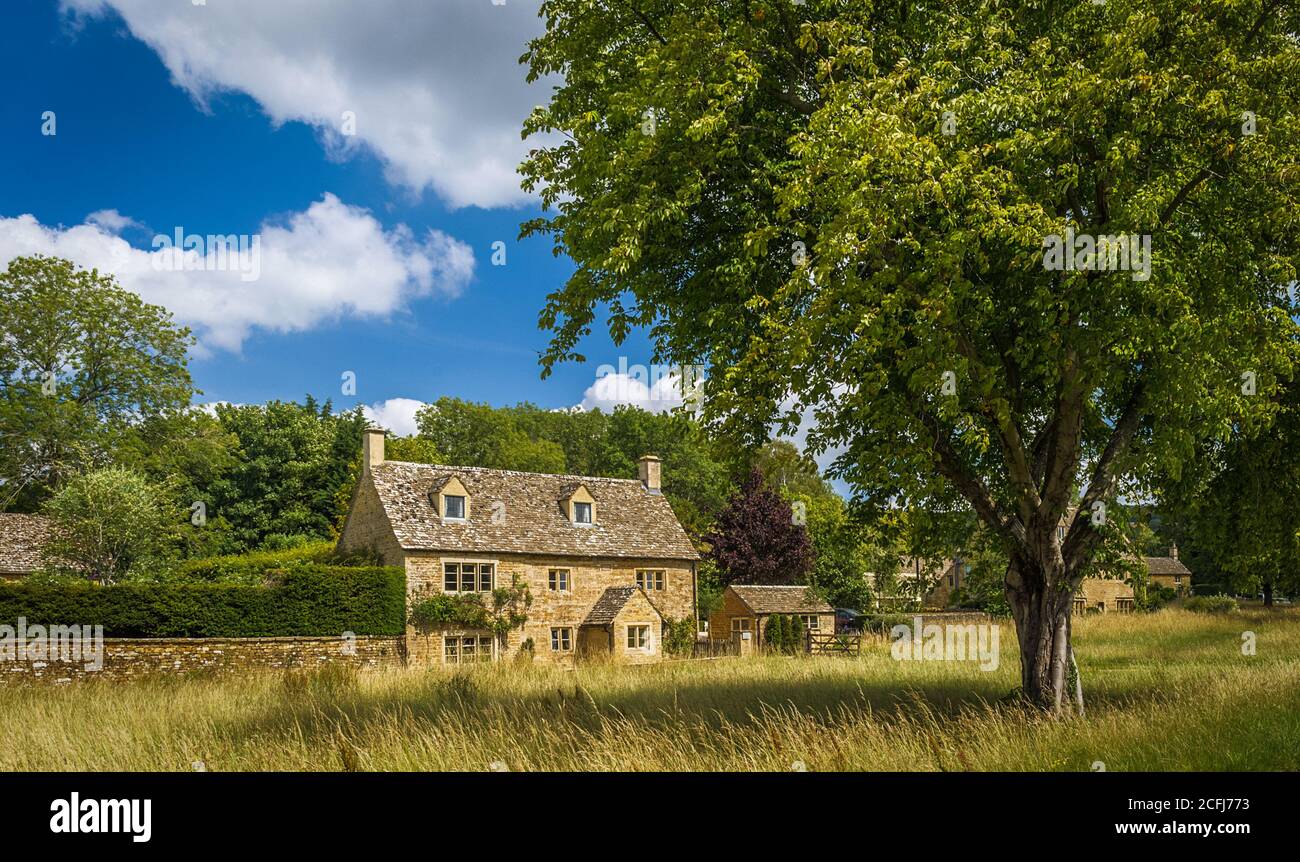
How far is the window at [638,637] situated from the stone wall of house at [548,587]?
50 cm

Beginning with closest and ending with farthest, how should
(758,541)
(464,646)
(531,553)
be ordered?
1. (464,646)
2. (531,553)
3. (758,541)

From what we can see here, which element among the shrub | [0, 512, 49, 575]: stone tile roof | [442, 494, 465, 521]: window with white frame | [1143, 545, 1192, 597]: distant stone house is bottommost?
[1143, 545, 1192, 597]: distant stone house

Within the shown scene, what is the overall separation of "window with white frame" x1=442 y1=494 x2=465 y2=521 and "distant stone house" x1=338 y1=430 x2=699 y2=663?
0.15 feet

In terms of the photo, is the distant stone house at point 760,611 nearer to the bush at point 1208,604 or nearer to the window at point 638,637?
the window at point 638,637

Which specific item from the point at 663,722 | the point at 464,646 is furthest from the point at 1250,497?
the point at 464,646

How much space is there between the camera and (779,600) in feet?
144

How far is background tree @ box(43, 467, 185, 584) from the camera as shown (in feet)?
104

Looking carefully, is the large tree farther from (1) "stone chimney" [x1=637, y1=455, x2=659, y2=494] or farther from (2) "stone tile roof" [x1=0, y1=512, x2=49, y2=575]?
(2) "stone tile roof" [x1=0, y1=512, x2=49, y2=575]

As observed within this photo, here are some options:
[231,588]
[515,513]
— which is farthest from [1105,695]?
[515,513]

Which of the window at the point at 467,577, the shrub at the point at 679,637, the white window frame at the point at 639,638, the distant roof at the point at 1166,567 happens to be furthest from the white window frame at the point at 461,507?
the distant roof at the point at 1166,567

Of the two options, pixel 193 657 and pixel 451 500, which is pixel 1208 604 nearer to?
pixel 451 500

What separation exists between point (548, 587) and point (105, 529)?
16810 mm

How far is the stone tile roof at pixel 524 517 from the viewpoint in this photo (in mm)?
36594

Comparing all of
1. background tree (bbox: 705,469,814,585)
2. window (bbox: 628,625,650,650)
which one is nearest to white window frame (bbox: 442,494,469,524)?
window (bbox: 628,625,650,650)
